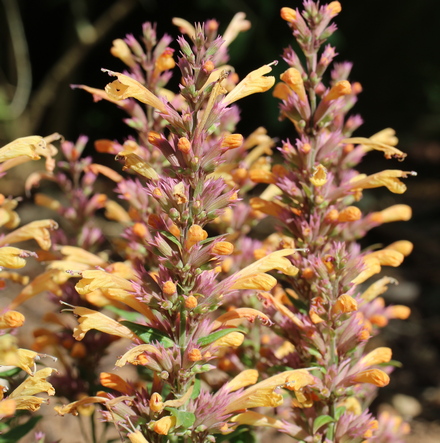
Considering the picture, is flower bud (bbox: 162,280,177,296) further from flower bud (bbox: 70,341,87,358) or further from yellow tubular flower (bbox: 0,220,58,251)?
flower bud (bbox: 70,341,87,358)

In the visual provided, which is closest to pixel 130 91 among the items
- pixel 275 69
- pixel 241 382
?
pixel 241 382

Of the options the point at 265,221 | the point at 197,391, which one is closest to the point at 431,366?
the point at 265,221

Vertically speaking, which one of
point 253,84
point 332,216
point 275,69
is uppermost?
point 275,69

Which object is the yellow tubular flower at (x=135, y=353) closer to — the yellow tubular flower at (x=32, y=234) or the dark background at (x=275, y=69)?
the yellow tubular flower at (x=32, y=234)

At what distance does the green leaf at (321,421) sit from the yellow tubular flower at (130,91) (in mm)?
809

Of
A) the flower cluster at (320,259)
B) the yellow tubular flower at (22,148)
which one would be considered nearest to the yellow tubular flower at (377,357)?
the flower cluster at (320,259)

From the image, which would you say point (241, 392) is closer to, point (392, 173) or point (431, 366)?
point (392, 173)

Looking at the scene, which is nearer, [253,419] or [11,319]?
[11,319]

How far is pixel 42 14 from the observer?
812cm

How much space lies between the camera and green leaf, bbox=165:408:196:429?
4.31ft

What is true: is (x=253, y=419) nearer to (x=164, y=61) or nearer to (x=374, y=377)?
(x=374, y=377)

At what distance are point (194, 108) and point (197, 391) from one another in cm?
67

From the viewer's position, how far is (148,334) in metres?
1.39

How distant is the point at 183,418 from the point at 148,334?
20 cm
